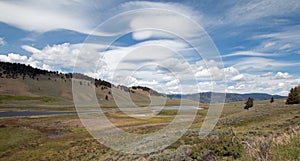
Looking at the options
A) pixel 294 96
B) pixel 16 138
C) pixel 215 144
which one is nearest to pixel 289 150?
pixel 215 144

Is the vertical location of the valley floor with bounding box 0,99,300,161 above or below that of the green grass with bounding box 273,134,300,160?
below

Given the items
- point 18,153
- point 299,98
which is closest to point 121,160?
point 18,153

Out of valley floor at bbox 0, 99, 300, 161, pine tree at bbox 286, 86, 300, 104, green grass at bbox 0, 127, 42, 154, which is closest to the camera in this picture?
valley floor at bbox 0, 99, 300, 161

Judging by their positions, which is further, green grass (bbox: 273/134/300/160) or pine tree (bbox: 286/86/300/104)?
pine tree (bbox: 286/86/300/104)

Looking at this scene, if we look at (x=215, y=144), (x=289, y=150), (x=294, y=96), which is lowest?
(x=215, y=144)

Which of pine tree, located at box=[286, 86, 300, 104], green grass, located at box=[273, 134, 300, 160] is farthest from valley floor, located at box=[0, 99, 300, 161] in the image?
pine tree, located at box=[286, 86, 300, 104]

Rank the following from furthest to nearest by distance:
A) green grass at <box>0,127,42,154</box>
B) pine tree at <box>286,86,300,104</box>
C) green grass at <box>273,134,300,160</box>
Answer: pine tree at <box>286,86,300,104</box> < green grass at <box>0,127,42,154</box> < green grass at <box>273,134,300,160</box>


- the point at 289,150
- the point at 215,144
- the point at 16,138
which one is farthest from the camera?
the point at 16,138

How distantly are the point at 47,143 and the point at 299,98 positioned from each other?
60140mm

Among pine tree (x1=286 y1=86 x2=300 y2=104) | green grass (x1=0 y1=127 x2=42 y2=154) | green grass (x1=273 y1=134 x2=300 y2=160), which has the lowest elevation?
green grass (x1=0 y1=127 x2=42 y2=154)

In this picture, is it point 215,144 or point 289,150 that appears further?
point 215,144

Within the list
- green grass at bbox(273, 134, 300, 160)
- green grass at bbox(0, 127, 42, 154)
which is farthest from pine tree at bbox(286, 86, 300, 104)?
green grass at bbox(273, 134, 300, 160)

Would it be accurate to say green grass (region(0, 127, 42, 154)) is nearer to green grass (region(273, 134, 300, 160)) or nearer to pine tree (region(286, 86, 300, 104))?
green grass (region(273, 134, 300, 160))

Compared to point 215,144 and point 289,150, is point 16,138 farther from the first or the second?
point 289,150
